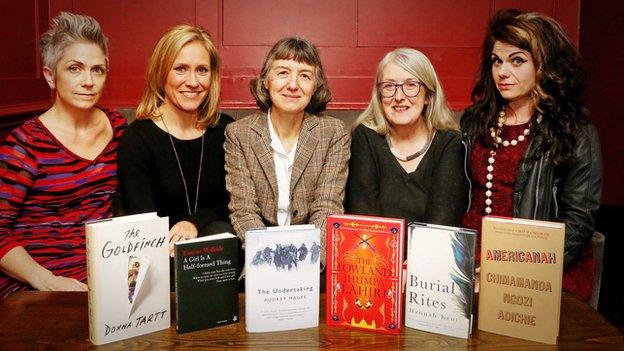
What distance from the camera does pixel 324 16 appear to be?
10.5ft

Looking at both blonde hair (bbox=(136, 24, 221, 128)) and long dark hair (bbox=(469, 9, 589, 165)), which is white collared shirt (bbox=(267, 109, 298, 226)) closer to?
blonde hair (bbox=(136, 24, 221, 128))

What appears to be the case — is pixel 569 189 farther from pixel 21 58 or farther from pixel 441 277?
pixel 21 58

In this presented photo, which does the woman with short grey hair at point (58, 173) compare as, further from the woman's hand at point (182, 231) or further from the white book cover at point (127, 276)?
the white book cover at point (127, 276)

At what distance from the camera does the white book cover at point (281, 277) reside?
1.38 metres

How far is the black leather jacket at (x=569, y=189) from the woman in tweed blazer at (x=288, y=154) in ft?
2.16

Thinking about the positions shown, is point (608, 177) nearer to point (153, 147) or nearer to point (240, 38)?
point (240, 38)

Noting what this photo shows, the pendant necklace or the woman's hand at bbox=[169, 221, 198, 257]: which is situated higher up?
the pendant necklace

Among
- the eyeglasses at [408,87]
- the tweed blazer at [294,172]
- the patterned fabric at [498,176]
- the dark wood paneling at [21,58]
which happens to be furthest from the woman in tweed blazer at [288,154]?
the dark wood paneling at [21,58]

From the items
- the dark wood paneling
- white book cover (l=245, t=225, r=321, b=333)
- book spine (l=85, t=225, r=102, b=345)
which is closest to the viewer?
book spine (l=85, t=225, r=102, b=345)

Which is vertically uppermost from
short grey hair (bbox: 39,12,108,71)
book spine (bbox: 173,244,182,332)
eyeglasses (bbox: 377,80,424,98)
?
short grey hair (bbox: 39,12,108,71)

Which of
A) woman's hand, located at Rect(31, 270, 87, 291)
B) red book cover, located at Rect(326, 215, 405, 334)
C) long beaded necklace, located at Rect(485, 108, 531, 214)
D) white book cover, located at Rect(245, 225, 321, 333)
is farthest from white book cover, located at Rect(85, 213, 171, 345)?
long beaded necklace, located at Rect(485, 108, 531, 214)

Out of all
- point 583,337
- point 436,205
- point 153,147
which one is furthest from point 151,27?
point 583,337

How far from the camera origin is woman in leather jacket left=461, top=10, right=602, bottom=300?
2.13 meters

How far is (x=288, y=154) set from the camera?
7.57ft
